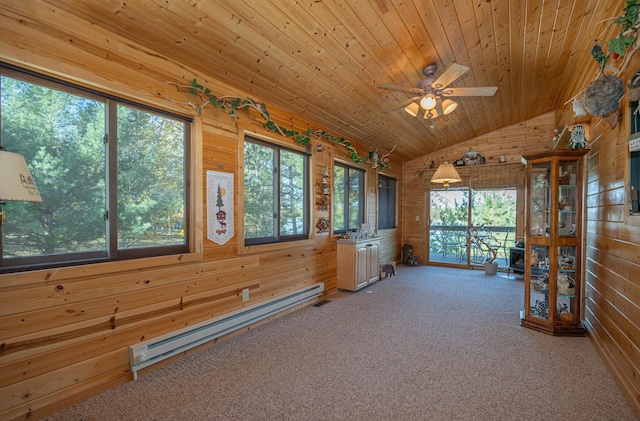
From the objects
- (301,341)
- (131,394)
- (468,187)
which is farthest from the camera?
(468,187)

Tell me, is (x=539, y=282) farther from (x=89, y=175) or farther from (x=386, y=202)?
(x=89, y=175)

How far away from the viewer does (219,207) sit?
3.05 m

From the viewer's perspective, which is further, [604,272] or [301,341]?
[301,341]

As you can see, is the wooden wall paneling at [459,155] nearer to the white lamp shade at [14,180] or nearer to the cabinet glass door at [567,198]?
the cabinet glass door at [567,198]

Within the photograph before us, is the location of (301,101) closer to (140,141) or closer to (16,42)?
(140,141)

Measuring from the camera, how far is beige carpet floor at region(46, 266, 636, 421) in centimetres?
199

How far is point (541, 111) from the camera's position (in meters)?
5.88

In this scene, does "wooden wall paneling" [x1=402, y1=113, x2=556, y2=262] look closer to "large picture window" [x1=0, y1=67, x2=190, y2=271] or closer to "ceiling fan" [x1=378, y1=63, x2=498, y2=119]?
"ceiling fan" [x1=378, y1=63, x2=498, y2=119]

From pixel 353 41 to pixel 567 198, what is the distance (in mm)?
2954

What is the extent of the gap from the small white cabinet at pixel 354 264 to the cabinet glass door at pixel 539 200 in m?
2.37

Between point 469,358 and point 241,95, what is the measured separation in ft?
11.6

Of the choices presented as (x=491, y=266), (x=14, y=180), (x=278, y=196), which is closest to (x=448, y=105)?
(x=278, y=196)

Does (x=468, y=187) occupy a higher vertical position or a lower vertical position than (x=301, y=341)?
higher

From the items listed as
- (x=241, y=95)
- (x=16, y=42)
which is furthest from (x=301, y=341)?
(x=16, y=42)
